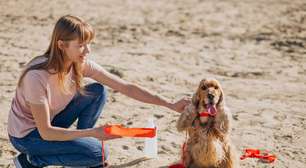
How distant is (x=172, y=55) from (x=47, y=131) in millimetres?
4751

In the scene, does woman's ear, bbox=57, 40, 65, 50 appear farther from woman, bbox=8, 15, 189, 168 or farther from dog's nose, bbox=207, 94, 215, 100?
dog's nose, bbox=207, 94, 215, 100

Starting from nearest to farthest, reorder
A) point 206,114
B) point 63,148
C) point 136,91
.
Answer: point 63,148 → point 206,114 → point 136,91

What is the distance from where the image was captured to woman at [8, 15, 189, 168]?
416 cm

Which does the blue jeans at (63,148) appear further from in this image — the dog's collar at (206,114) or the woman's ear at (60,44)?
the dog's collar at (206,114)

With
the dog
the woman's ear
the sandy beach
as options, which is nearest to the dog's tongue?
the dog

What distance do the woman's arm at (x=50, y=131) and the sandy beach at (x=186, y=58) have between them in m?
1.07

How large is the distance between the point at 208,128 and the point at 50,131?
1.30 meters

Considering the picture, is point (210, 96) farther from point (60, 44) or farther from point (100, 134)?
point (60, 44)

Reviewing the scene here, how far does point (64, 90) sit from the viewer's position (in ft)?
14.6

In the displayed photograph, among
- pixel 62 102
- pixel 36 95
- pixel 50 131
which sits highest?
pixel 36 95

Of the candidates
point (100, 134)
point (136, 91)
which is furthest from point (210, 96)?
point (100, 134)

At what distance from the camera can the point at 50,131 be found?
4.19 meters

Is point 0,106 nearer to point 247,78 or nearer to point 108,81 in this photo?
A: point 108,81

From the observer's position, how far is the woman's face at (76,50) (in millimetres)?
4176
